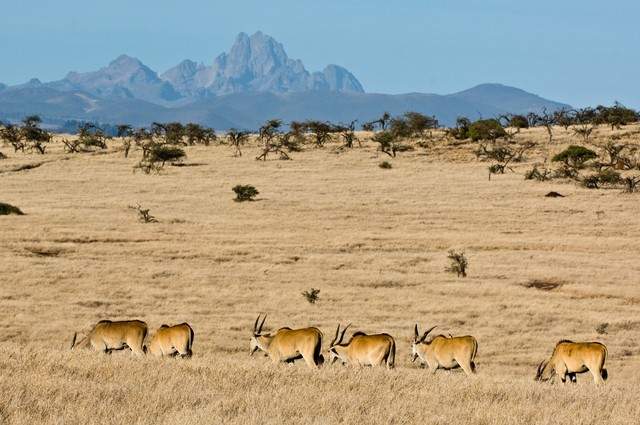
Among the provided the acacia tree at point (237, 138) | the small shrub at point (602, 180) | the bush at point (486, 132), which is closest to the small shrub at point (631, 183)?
the small shrub at point (602, 180)

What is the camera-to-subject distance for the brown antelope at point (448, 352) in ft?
51.0

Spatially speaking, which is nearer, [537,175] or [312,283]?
[312,283]

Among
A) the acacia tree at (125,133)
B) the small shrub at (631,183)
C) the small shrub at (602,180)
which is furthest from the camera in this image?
the acacia tree at (125,133)

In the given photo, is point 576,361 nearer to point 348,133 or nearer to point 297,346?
point 297,346

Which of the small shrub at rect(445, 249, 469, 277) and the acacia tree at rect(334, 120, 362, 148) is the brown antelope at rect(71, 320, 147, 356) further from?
the acacia tree at rect(334, 120, 362, 148)

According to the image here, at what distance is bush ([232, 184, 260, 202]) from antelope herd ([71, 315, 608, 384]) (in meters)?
38.3

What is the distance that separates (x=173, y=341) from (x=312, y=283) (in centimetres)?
1538

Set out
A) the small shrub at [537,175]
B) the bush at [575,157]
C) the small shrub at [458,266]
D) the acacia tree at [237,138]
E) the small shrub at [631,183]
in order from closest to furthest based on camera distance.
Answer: the small shrub at [458,266], the small shrub at [631,183], the small shrub at [537,175], the bush at [575,157], the acacia tree at [237,138]

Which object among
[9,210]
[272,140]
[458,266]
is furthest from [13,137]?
[458,266]

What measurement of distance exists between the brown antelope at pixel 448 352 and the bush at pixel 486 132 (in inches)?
2527

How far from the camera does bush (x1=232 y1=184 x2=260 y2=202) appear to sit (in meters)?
54.8

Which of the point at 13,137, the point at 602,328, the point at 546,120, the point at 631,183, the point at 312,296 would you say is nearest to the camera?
the point at 602,328

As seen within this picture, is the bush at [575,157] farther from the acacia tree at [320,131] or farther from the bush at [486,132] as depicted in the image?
the acacia tree at [320,131]

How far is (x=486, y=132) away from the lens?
7888 centimetres
